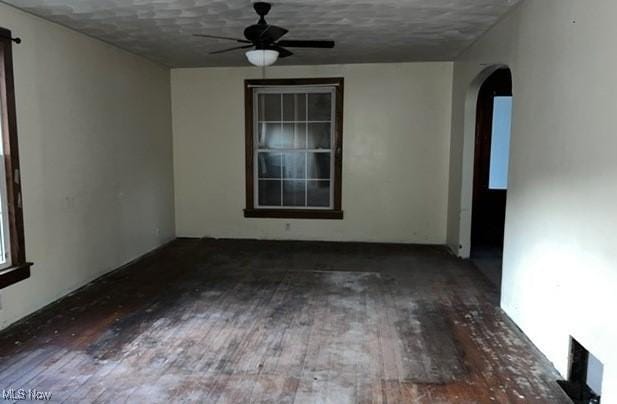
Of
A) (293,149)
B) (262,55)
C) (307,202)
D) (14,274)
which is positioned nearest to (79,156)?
(14,274)

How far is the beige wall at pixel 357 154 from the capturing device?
6219 mm

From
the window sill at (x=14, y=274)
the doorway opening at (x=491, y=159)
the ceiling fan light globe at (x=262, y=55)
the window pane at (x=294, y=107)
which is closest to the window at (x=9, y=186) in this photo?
the window sill at (x=14, y=274)

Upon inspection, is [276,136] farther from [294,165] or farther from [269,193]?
[269,193]

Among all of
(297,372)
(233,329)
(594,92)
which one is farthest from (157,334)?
(594,92)

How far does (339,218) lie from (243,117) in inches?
79.8

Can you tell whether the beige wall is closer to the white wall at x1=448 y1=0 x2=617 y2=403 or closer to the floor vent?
the white wall at x1=448 y1=0 x2=617 y2=403

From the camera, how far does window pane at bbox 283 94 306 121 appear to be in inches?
255

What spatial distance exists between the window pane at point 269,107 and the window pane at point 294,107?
0.10m

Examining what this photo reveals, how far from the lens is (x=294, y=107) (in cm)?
649

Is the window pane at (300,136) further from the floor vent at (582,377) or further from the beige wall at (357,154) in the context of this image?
the floor vent at (582,377)

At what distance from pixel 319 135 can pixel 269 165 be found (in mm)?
867

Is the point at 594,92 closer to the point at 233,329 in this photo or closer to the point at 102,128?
the point at 233,329

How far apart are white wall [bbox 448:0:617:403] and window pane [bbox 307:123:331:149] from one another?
9.42 ft

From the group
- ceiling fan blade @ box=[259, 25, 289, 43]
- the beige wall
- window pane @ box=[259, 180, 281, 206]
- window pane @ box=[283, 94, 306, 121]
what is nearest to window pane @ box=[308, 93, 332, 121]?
window pane @ box=[283, 94, 306, 121]
